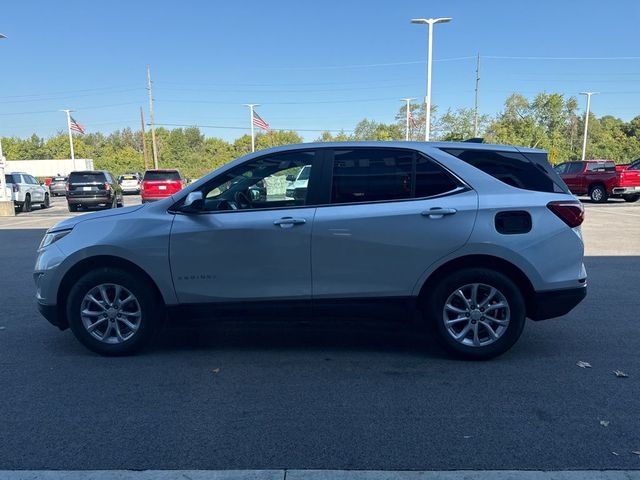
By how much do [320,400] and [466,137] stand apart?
175 feet

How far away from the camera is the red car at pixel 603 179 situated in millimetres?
21078

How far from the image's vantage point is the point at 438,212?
165 inches

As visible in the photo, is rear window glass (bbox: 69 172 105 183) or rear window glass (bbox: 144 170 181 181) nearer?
rear window glass (bbox: 144 170 181 181)

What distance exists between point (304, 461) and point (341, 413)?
2.02ft

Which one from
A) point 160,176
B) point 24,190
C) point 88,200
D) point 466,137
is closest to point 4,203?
point 24,190

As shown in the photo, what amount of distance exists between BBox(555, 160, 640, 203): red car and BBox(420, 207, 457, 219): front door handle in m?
20.6

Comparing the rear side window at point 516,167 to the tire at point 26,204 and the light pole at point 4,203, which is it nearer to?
→ the light pole at point 4,203

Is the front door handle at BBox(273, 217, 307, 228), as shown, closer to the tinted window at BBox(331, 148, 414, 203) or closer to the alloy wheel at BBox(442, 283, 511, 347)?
the tinted window at BBox(331, 148, 414, 203)

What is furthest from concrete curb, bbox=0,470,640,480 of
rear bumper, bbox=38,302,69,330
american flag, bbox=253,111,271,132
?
american flag, bbox=253,111,271,132

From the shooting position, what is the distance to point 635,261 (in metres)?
8.84

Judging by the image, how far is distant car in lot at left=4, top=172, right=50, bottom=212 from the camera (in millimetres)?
20906

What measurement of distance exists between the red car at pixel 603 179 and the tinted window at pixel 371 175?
67.7 ft

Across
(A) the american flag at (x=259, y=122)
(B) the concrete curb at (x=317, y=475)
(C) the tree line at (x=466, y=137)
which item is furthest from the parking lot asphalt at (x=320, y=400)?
(C) the tree line at (x=466, y=137)

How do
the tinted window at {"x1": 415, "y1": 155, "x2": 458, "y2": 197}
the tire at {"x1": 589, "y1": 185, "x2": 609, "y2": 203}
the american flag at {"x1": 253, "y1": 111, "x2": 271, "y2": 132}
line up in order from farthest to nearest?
the american flag at {"x1": 253, "y1": 111, "x2": 271, "y2": 132} → the tire at {"x1": 589, "y1": 185, "x2": 609, "y2": 203} → the tinted window at {"x1": 415, "y1": 155, "x2": 458, "y2": 197}
